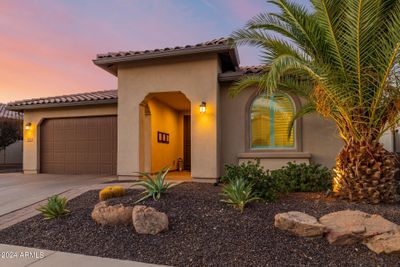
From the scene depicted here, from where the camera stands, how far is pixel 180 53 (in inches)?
336

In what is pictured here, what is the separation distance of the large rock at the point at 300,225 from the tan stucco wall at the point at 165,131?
744cm

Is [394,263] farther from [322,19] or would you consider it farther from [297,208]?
[322,19]

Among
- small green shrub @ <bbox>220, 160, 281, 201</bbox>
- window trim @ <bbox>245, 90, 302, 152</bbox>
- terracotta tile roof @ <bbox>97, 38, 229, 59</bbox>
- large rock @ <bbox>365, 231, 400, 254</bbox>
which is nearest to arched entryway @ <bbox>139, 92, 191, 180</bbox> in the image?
terracotta tile roof @ <bbox>97, 38, 229, 59</bbox>

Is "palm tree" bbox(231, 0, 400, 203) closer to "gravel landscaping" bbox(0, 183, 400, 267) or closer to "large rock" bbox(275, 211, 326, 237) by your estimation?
"gravel landscaping" bbox(0, 183, 400, 267)

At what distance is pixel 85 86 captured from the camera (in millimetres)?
18516

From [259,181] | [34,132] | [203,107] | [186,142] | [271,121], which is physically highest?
[203,107]

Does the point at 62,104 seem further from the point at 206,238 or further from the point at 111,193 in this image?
the point at 206,238

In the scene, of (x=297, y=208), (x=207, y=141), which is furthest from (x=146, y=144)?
(x=297, y=208)

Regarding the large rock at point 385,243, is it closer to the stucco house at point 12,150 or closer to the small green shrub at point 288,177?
the small green shrub at point 288,177

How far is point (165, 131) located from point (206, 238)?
8.54m

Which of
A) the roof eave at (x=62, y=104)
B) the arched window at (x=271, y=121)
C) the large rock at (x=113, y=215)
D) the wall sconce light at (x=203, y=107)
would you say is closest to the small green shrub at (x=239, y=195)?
the large rock at (x=113, y=215)

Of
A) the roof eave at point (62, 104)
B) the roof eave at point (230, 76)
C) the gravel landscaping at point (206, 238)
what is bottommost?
the gravel landscaping at point (206, 238)

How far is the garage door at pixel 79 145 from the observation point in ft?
39.8

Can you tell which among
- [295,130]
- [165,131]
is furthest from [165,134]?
[295,130]
